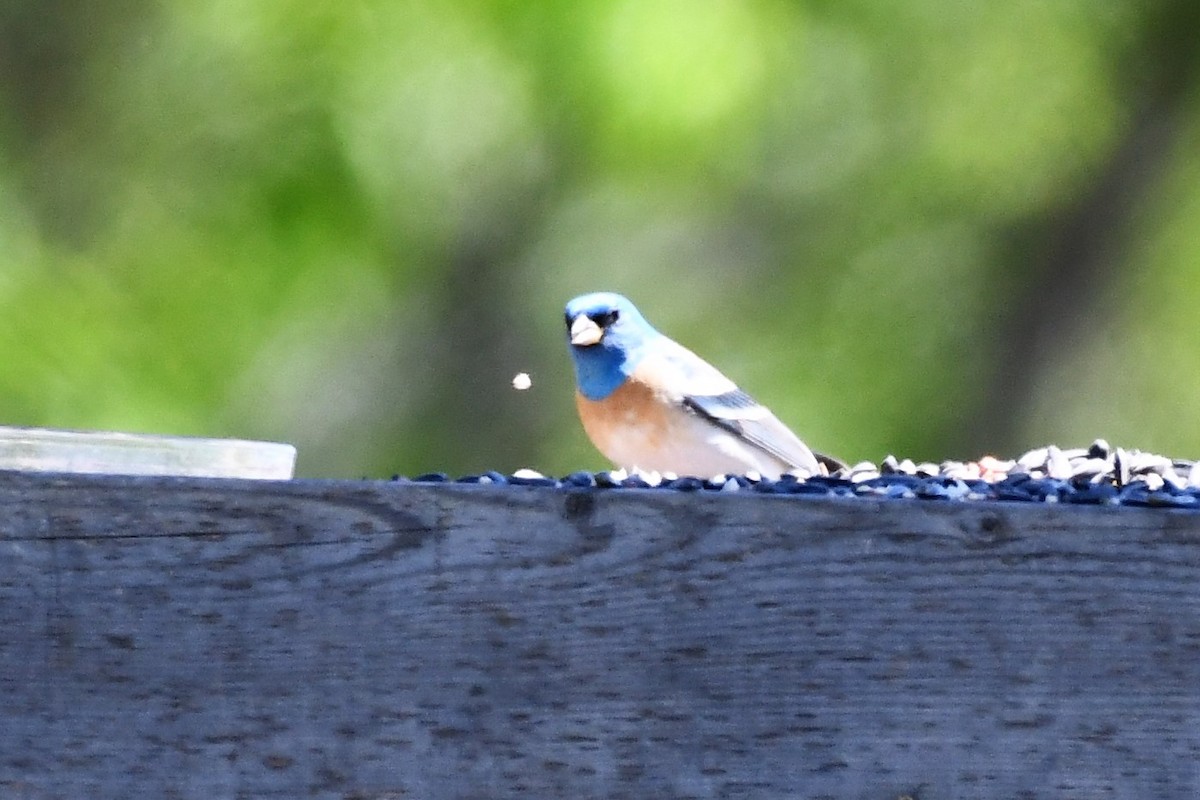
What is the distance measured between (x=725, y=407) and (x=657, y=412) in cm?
25

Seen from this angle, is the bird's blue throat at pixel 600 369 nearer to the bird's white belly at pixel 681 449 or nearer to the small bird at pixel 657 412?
the small bird at pixel 657 412

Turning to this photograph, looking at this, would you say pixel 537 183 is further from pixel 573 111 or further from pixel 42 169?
pixel 42 169

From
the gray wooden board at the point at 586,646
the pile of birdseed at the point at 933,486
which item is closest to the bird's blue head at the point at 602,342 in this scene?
the pile of birdseed at the point at 933,486

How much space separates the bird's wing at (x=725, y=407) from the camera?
4.94 metres

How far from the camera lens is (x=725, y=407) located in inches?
198

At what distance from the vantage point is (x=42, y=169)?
6156 mm

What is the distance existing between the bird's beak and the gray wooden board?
8.67 ft

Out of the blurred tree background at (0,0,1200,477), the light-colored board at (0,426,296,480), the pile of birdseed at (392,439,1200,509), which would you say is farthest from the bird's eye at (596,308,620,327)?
the light-colored board at (0,426,296,480)

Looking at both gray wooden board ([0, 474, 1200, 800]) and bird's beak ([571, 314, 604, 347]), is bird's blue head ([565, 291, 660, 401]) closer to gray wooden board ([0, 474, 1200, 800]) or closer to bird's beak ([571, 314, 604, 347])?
bird's beak ([571, 314, 604, 347])

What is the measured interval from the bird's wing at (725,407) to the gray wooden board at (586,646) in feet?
8.61

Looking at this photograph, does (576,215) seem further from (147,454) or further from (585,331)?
(147,454)

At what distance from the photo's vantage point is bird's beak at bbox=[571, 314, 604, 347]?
4.89m

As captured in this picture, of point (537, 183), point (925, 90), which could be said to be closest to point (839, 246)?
point (925, 90)

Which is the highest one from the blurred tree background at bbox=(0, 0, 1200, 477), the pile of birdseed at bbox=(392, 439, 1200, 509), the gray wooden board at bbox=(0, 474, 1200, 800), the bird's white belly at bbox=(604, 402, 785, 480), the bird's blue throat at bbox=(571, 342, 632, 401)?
Result: the blurred tree background at bbox=(0, 0, 1200, 477)
